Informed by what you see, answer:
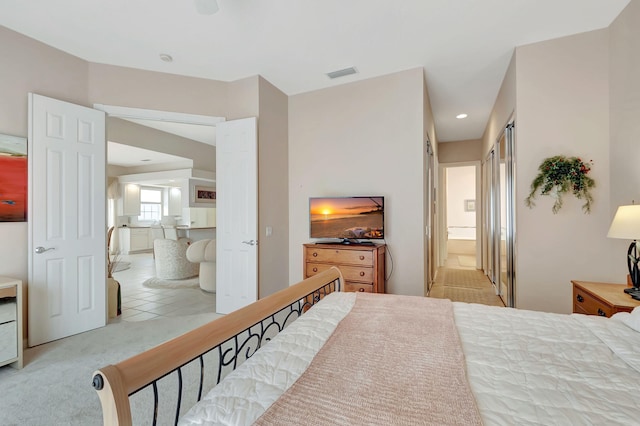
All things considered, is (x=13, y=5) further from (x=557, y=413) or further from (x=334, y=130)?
(x=557, y=413)

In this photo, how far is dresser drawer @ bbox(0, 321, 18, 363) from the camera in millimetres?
2217

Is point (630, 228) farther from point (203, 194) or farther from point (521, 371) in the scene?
point (203, 194)

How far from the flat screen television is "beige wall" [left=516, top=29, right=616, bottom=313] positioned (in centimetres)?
139

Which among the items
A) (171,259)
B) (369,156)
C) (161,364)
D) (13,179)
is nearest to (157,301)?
(171,259)

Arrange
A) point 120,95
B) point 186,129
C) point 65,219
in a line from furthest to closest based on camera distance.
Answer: point 186,129, point 120,95, point 65,219

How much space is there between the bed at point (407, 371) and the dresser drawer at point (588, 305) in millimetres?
608

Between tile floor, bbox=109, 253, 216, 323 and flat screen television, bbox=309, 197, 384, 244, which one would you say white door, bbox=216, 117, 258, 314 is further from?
flat screen television, bbox=309, 197, 384, 244

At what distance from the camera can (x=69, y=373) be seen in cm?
225

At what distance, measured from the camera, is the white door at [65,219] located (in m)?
2.73

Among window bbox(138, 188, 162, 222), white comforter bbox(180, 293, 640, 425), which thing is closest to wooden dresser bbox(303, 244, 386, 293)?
white comforter bbox(180, 293, 640, 425)

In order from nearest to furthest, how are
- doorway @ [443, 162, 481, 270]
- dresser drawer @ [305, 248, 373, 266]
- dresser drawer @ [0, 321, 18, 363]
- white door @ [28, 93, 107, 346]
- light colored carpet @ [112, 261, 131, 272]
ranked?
dresser drawer @ [0, 321, 18, 363] < white door @ [28, 93, 107, 346] < dresser drawer @ [305, 248, 373, 266] < light colored carpet @ [112, 261, 131, 272] < doorway @ [443, 162, 481, 270]

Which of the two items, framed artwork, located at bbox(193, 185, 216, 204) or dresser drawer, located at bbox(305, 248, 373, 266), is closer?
dresser drawer, located at bbox(305, 248, 373, 266)

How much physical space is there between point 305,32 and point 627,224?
2911 mm

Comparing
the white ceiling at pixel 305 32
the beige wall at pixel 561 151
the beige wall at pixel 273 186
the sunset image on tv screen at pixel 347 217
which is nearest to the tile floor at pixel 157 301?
the beige wall at pixel 273 186
